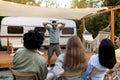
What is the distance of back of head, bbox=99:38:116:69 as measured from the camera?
395 centimetres

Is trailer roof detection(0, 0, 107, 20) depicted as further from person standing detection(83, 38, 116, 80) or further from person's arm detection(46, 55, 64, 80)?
person's arm detection(46, 55, 64, 80)

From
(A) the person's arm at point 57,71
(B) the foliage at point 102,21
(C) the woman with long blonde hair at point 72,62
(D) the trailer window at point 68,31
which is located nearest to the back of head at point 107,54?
(C) the woman with long blonde hair at point 72,62

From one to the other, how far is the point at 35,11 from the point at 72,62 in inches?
282

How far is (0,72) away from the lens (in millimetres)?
9531

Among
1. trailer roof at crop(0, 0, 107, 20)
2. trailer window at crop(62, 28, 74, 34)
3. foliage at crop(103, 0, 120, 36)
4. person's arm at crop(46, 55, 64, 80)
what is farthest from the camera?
trailer window at crop(62, 28, 74, 34)

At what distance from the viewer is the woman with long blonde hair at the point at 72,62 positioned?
3707 millimetres

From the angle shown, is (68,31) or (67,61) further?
(68,31)

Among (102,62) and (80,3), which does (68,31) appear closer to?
(80,3)

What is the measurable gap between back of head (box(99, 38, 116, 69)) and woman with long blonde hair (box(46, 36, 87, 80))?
35 centimetres

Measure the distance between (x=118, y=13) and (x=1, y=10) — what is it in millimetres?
7224

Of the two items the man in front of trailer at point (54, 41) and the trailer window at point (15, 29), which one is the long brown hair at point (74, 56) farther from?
the trailer window at point (15, 29)

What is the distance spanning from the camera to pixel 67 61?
12.1 ft

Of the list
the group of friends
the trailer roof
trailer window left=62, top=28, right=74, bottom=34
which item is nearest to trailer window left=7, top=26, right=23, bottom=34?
trailer window left=62, top=28, right=74, bottom=34

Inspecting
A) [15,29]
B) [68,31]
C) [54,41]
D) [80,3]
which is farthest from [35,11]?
[80,3]
